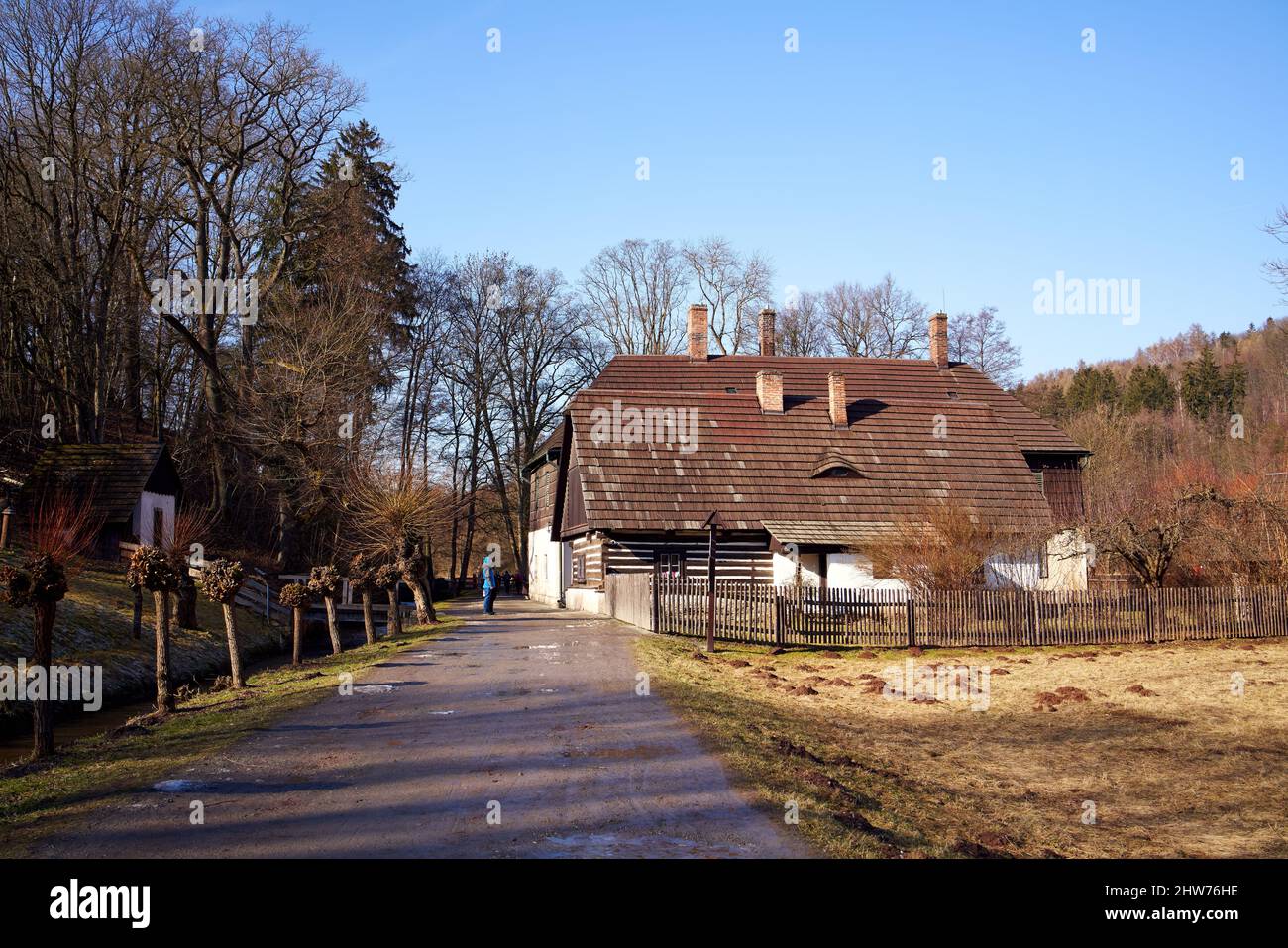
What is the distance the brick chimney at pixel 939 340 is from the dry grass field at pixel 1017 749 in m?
20.8

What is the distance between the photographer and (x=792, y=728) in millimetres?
13711

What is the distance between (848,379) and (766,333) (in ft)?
19.7

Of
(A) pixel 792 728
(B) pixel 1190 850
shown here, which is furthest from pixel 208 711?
(B) pixel 1190 850

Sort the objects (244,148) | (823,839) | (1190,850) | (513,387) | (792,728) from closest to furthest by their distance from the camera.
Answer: (823,839) < (1190,850) < (792,728) < (244,148) < (513,387)

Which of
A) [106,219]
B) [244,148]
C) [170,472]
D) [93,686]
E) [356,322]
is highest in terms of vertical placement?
[244,148]

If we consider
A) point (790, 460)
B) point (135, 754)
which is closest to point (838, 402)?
point (790, 460)

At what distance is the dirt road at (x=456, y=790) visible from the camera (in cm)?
723

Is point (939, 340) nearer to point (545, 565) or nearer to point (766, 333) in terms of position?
point (766, 333)

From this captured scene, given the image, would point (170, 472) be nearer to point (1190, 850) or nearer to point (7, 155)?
point (7, 155)

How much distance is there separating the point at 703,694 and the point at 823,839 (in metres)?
7.93

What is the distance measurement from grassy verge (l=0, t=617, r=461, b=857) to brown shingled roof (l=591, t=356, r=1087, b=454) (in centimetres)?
2168

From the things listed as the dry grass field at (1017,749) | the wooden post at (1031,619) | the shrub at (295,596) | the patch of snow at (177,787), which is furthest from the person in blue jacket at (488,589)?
the patch of snow at (177,787)

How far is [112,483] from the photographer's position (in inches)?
1299

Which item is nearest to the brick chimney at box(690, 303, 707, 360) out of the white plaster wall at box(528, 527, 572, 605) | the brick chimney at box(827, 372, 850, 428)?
the brick chimney at box(827, 372, 850, 428)
